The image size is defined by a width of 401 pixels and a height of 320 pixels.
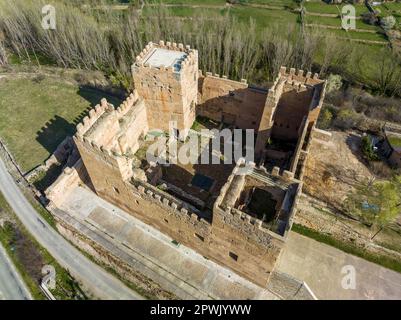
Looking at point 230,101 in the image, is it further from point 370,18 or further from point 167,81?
point 370,18

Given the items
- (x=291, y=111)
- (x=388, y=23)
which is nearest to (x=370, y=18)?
(x=388, y=23)

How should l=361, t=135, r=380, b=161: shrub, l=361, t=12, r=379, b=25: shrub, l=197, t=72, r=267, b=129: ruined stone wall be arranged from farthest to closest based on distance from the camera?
l=361, t=12, r=379, b=25: shrub, l=361, t=135, r=380, b=161: shrub, l=197, t=72, r=267, b=129: ruined stone wall

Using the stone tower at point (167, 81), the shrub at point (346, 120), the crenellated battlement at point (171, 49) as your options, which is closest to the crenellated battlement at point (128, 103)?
the stone tower at point (167, 81)

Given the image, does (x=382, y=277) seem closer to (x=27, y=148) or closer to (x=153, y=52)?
(x=153, y=52)

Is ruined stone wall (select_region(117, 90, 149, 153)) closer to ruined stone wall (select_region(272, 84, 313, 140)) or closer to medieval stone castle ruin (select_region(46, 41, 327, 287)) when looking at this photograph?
medieval stone castle ruin (select_region(46, 41, 327, 287))

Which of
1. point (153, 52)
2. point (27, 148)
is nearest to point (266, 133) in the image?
point (153, 52)

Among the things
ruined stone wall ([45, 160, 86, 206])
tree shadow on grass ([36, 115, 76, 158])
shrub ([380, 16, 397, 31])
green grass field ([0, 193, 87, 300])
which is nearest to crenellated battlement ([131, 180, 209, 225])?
ruined stone wall ([45, 160, 86, 206])

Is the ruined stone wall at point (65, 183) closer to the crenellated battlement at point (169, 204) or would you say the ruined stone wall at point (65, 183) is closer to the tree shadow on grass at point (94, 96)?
the crenellated battlement at point (169, 204)


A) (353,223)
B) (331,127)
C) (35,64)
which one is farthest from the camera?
(35,64)
